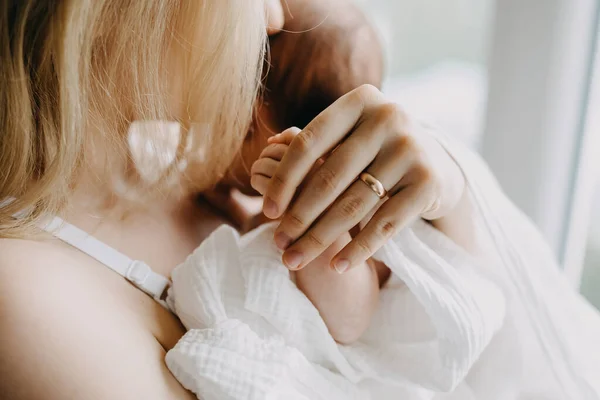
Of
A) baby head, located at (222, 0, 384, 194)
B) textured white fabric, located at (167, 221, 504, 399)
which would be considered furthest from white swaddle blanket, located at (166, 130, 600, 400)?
baby head, located at (222, 0, 384, 194)

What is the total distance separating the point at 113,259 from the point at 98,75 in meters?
0.19

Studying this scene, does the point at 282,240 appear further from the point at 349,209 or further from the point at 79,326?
the point at 79,326

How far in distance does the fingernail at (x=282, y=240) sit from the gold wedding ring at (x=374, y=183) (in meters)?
0.09

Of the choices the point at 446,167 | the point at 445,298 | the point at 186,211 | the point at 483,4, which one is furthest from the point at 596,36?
the point at 186,211

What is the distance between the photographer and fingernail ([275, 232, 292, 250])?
1.87 feet

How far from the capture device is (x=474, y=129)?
50.2 inches

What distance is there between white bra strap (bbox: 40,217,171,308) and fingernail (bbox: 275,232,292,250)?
0.15 metres

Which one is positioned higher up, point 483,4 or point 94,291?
point 483,4

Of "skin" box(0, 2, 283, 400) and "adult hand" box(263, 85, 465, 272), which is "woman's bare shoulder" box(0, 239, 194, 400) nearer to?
"skin" box(0, 2, 283, 400)

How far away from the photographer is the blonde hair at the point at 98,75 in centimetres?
49

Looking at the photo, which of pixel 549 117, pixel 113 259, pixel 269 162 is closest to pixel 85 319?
pixel 113 259

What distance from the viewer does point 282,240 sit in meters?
0.57

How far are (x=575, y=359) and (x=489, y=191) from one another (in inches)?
8.8

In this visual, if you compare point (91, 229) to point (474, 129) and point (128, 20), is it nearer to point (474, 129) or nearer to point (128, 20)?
point (128, 20)
